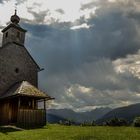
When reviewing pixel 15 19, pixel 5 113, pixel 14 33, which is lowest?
pixel 5 113

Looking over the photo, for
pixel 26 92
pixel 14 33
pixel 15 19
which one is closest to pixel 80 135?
pixel 26 92

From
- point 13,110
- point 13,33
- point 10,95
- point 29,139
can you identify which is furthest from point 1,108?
point 29,139

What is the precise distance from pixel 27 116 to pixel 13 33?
17153mm

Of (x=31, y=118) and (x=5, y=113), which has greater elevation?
(x=5, y=113)

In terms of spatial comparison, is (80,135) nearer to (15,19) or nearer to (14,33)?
(14,33)

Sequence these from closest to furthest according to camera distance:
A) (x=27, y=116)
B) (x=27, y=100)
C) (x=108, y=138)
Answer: (x=108, y=138)
(x=27, y=116)
(x=27, y=100)

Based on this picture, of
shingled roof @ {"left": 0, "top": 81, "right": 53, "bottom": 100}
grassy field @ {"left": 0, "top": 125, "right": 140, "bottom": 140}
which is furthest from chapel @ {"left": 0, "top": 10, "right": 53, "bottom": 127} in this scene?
grassy field @ {"left": 0, "top": 125, "right": 140, "bottom": 140}

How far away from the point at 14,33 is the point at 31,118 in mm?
17432

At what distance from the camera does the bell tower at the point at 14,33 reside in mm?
47409

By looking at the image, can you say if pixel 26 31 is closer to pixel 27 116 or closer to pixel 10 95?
pixel 10 95

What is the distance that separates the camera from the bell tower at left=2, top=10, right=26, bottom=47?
4741 cm

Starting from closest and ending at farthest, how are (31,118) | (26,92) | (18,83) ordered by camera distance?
(31,118) < (26,92) < (18,83)

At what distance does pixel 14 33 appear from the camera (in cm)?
4788

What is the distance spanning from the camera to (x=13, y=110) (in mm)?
41094
